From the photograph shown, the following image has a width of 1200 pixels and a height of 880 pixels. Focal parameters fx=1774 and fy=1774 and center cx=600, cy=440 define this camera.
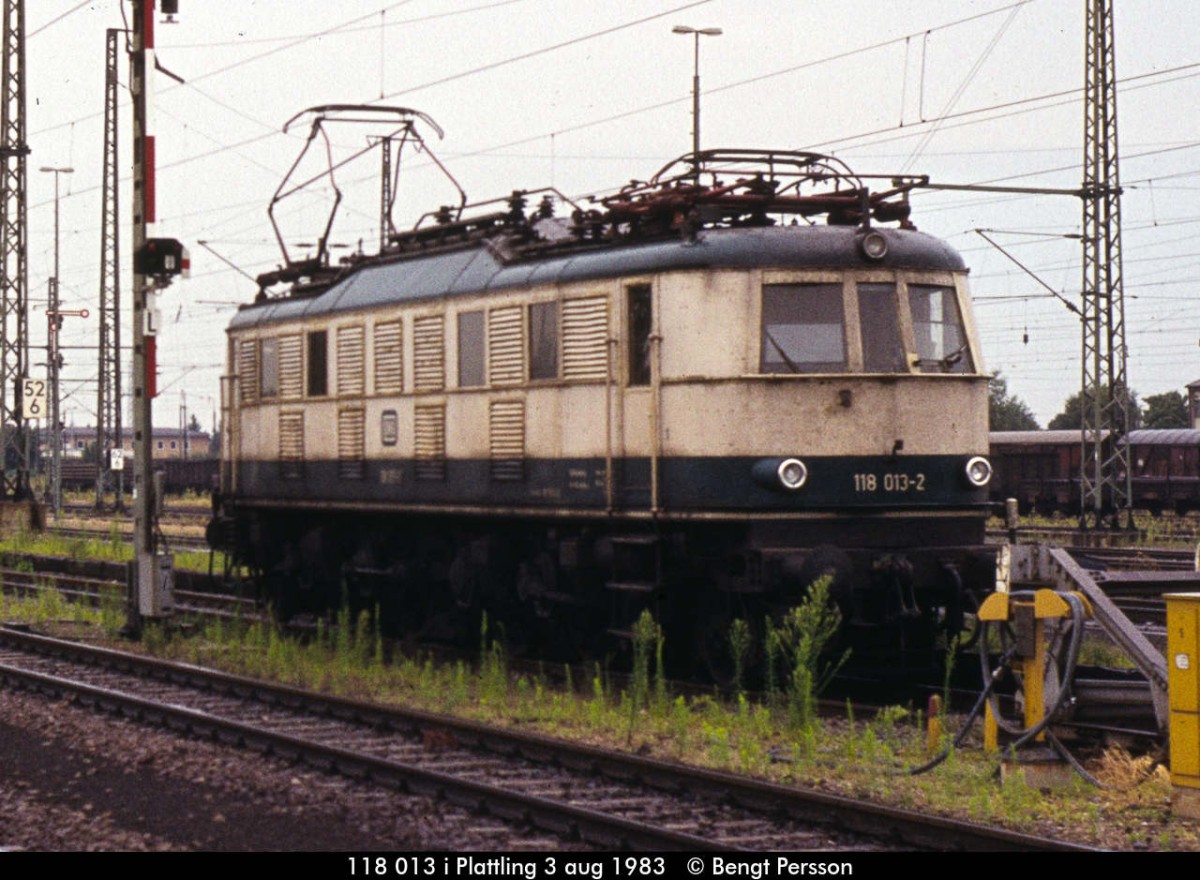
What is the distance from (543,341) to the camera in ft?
49.0

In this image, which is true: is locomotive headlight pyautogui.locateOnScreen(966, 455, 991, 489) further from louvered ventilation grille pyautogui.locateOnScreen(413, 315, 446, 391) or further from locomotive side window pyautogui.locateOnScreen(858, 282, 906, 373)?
louvered ventilation grille pyautogui.locateOnScreen(413, 315, 446, 391)

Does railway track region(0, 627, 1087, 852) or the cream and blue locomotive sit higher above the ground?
the cream and blue locomotive

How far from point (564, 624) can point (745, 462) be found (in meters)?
3.10

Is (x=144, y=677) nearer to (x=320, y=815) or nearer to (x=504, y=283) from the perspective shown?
(x=504, y=283)

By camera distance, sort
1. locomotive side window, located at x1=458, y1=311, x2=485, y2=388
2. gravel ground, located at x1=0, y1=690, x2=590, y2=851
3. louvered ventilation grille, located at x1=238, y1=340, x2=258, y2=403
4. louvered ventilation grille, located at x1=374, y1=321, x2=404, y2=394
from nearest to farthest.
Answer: gravel ground, located at x1=0, y1=690, x2=590, y2=851 → locomotive side window, located at x1=458, y1=311, x2=485, y2=388 → louvered ventilation grille, located at x1=374, y1=321, x2=404, y2=394 → louvered ventilation grille, located at x1=238, y1=340, x2=258, y2=403

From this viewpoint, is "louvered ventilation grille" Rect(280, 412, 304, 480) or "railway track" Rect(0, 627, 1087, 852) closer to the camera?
"railway track" Rect(0, 627, 1087, 852)

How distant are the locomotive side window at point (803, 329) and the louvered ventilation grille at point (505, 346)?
8.46 feet

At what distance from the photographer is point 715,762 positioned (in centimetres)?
1084

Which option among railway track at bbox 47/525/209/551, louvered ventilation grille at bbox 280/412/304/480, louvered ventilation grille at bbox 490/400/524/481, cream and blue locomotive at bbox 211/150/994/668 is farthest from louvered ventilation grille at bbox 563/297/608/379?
railway track at bbox 47/525/209/551

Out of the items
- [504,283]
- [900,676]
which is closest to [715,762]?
[900,676]

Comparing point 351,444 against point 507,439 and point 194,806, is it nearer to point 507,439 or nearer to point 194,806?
point 507,439

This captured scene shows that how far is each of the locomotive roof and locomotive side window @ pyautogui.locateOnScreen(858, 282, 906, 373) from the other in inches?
9.0

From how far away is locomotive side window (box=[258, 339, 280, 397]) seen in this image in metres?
19.4
